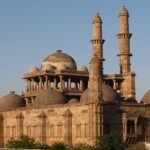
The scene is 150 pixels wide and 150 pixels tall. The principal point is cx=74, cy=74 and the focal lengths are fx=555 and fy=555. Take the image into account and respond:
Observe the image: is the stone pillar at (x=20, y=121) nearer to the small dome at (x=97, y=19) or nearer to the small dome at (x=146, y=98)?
the small dome at (x=146, y=98)

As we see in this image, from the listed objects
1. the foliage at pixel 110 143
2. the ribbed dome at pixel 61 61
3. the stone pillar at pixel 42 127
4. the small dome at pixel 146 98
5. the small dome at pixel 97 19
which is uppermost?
the small dome at pixel 97 19

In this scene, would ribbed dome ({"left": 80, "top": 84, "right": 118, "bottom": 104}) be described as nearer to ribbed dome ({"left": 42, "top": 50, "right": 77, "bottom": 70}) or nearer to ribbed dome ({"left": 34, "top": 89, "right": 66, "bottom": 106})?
ribbed dome ({"left": 34, "top": 89, "right": 66, "bottom": 106})

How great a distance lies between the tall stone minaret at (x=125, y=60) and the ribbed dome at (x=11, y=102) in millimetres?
11088

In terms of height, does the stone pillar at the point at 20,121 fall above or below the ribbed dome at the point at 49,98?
below

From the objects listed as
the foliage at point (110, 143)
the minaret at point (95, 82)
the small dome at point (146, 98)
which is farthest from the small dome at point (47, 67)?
the foliage at point (110, 143)

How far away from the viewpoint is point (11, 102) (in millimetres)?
59406

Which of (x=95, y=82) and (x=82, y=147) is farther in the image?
(x=95, y=82)

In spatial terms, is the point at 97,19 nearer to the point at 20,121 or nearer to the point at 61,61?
the point at 61,61

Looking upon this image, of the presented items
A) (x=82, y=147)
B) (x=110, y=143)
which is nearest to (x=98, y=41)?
(x=82, y=147)

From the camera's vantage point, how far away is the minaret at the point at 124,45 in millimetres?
59750

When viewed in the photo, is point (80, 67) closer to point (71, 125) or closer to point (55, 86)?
point (55, 86)

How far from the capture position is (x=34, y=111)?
172 feet

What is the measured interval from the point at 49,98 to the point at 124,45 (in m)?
11.5

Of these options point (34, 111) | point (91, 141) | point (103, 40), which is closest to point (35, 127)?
point (34, 111)
